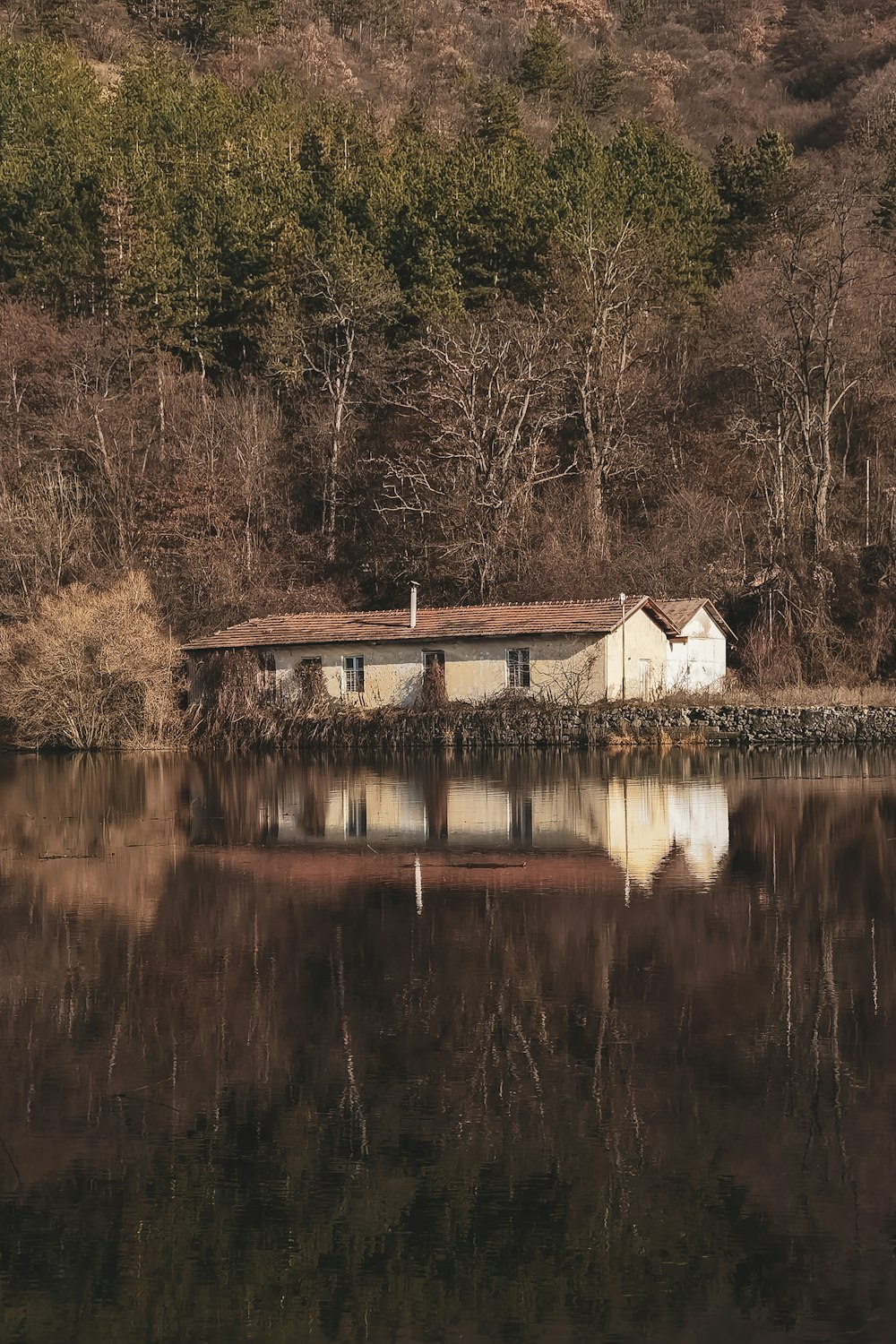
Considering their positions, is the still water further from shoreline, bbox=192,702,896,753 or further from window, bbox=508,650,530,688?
window, bbox=508,650,530,688

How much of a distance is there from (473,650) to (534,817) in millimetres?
22400

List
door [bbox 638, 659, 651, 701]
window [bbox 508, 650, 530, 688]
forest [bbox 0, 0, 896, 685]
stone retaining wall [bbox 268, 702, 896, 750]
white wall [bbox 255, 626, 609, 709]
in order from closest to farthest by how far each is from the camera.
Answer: stone retaining wall [bbox 268, 702, 896, 750], white wall [bbox 255, 626, 609, 709], window [bbox 508, 650, 530, 688], door [bbox 638, 659, 651, 701], forest [bbox 0, 0, 896, 685]

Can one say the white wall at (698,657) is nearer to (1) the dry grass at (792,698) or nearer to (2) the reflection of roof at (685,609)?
(2) the reflection of roof at (685,609)

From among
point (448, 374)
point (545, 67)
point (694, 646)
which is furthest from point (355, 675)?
point (545, 67)

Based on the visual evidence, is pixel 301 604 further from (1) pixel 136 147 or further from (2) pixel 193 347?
(1) pixel 136 147

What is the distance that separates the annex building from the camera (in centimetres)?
4456

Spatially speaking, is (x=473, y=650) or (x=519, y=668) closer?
(x=519, y=668)

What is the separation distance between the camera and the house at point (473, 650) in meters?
44.5


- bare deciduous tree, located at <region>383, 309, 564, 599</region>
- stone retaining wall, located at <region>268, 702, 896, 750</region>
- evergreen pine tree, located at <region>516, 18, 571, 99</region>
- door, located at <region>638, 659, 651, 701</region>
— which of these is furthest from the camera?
evergreen pine tree, located at <region>516, 18, 571, 99</region>

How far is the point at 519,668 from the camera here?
45.5 meters

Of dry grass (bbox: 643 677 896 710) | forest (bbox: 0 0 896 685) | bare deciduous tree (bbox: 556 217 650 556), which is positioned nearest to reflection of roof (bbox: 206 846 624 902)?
dry grass (bbox: 643 677 896 710)

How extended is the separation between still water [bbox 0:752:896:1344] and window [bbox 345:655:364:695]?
1117 inches

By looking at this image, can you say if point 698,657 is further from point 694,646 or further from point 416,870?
point 416,870

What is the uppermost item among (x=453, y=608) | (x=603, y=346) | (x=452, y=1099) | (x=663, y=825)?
(x=603, y=346)
